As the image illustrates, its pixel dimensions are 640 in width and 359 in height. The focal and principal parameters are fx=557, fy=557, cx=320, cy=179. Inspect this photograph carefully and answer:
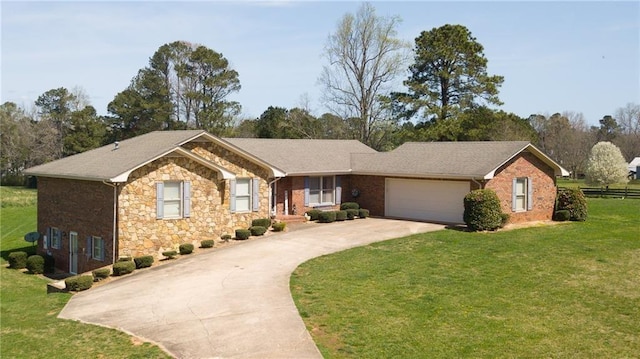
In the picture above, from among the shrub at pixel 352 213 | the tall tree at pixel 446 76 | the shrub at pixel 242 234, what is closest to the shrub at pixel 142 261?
the shrub at pixel 242 234

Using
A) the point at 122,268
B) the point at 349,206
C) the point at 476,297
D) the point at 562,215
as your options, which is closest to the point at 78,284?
the point at 122,268

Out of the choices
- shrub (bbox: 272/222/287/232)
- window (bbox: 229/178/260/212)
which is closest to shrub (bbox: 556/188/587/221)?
shrub (bbox: 272/222/287/232)

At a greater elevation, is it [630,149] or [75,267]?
[630,149]

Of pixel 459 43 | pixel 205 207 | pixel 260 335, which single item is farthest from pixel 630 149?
pixel 260 335

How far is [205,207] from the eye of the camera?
77.2 feet

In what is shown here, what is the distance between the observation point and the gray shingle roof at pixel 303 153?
2973 centimetres

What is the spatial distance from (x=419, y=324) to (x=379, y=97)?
38.3 m

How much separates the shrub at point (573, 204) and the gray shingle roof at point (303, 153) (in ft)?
37.0

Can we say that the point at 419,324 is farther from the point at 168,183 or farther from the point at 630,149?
the point at 630,149

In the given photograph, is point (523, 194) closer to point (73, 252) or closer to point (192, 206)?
point (192, 206)

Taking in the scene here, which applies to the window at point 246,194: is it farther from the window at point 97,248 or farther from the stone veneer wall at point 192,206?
the window at point 97,248

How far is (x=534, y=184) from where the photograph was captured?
27.7 meters

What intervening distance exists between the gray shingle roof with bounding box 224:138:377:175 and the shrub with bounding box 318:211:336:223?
2.45 metres

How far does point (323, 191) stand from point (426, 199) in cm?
577
